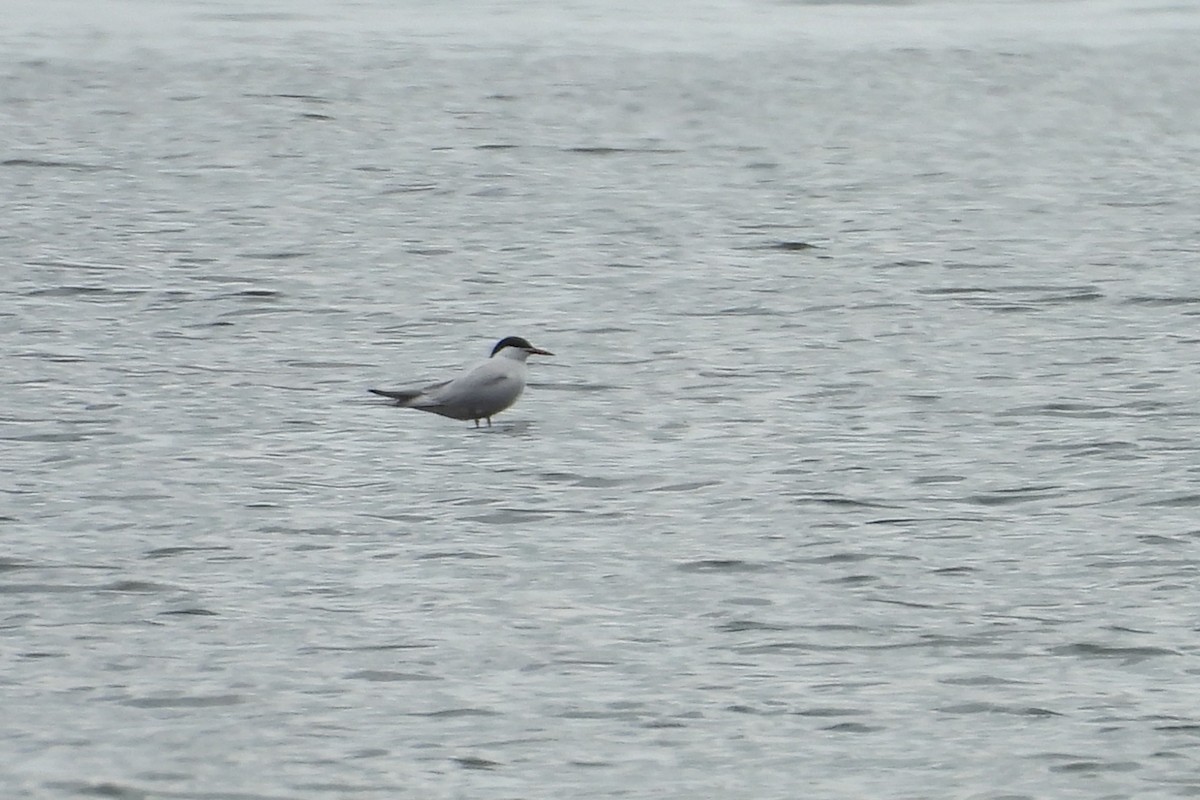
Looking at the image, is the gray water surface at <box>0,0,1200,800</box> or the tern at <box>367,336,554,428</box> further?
the tern at <box>367,336,554,428</box>

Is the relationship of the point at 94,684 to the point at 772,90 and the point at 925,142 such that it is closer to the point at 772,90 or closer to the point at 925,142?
the point at 925,142

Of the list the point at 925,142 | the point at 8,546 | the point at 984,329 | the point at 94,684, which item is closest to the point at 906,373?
the point at 984,329

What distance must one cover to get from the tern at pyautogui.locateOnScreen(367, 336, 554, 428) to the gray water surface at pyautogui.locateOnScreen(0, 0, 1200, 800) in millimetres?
157

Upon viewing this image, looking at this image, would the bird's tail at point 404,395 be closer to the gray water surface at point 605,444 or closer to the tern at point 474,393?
the tern at point 474,393

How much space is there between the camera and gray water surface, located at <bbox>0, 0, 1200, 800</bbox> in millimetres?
7785

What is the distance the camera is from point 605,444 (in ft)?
37.9

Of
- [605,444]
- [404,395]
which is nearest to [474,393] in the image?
[404,395]

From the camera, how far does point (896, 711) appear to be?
7.94m

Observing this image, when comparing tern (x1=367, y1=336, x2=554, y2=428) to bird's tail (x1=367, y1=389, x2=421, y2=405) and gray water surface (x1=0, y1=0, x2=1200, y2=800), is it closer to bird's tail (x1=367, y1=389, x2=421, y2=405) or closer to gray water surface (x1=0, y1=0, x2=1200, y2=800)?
bird's tail (x1=367, y1=389, x2=421, y2=405)

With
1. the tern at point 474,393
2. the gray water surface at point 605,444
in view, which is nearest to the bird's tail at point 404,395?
the tern at point 474,393

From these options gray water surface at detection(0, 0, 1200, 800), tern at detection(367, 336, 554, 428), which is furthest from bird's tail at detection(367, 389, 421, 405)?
gray water surface at detection(0, 0, 1200, 800)

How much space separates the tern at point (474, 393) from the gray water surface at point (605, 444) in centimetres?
16

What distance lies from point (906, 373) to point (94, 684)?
5.90 metres

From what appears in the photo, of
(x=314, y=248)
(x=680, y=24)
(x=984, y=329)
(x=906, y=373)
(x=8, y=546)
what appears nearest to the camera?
(x=8, y=546)
